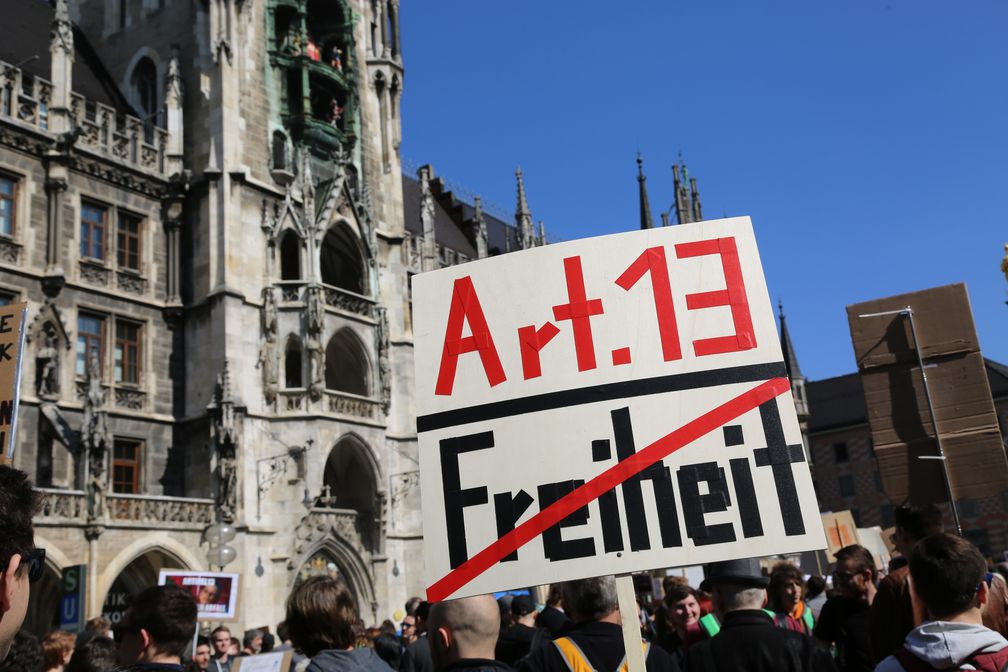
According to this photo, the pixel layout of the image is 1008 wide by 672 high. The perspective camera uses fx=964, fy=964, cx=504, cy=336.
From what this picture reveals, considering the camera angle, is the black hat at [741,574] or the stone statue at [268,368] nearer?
the black hat at [741,574]

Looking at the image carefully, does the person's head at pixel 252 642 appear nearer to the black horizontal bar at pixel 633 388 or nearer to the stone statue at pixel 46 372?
the black horizontal bar at pixel 633 388

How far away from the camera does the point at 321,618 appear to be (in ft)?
12.4

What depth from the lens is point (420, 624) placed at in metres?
6.84

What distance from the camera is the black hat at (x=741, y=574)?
3977mm

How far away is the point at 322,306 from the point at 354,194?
416 cm

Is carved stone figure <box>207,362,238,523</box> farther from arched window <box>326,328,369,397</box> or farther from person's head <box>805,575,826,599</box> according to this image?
person's head <box>805,575,826,599</box>

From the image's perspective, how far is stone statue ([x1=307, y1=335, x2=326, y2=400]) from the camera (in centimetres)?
2242

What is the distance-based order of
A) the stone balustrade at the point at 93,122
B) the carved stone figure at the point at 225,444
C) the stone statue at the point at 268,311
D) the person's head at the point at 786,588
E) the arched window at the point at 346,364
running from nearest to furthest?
the person's head at the point at 786,588 → the stone balustrade at the point at 93,122 → the carved stone figure at the point at 225,444 → the stone statue at the point at 268,311 → the arched window at the point at 346,364

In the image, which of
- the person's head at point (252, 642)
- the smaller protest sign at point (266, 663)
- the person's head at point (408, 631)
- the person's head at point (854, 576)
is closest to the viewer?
the person's head at point (854, 576)

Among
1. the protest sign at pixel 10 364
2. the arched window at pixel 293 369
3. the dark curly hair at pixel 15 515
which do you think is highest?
the arched window at pixel 293 369

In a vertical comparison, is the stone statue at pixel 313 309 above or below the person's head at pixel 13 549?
above

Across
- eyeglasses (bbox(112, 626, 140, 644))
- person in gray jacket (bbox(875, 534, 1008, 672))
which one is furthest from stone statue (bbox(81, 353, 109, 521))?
person in gray jacket (bbox(875, 534, 1008, 672))

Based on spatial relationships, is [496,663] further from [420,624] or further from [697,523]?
[420,624]

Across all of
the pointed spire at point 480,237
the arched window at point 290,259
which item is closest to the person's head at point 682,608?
the arched window at point 290,259
